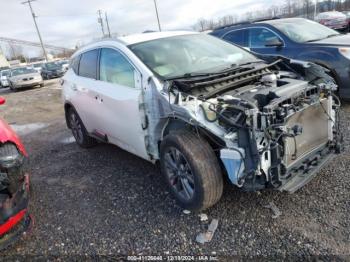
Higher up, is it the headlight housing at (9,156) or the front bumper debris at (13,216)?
the headlight housing at (9,156)

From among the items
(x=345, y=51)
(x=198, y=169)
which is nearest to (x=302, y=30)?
(x=345, y=51)

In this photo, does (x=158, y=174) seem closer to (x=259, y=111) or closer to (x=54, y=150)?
(x=259, y=111)

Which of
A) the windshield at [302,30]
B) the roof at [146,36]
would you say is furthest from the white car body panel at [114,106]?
the windshield at [302,30]

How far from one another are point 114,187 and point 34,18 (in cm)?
4608

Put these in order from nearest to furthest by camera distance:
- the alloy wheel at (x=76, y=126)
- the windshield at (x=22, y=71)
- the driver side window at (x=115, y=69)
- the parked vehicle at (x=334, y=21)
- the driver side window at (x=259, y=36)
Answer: the driver side window at (x=115, y=69), the alloy wheel at (x=76, y=126), the driver side window at (x=259, y=36), the parked vehicle at (x=334, y=21), the windshield at (x=22, y=71)

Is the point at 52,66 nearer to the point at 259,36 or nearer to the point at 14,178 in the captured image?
the point at 259,36

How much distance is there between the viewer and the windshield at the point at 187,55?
11.9ft

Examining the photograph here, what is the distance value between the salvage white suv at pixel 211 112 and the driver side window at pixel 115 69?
0.5 inches

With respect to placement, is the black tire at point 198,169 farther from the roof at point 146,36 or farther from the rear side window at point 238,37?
the rear side window at point 238,37

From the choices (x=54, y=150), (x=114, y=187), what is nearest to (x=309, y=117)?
(x=114, y=187)

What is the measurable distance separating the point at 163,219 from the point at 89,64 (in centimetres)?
277

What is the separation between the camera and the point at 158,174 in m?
4.18

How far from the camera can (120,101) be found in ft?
12.6

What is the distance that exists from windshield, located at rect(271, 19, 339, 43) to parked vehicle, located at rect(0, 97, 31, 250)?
560 cm
